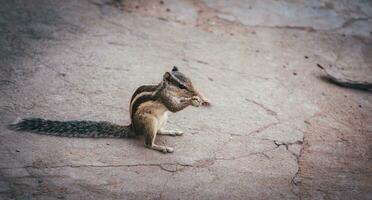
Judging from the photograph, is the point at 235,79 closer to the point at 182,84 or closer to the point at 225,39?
the point at 225,39

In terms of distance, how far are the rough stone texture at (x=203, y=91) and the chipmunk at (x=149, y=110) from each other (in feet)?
0.34

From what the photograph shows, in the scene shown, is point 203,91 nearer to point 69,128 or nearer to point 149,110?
point 149,110

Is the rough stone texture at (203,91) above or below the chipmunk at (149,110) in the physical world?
below

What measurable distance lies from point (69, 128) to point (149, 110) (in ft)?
2.32

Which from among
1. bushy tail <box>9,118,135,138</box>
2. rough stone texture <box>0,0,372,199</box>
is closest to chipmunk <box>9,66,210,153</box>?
bushy tail <box>9,118,135,138</box>

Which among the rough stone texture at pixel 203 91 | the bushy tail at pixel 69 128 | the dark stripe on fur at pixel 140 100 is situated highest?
the dark stripe on fur at pixel 140 100

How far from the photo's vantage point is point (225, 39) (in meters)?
7.01

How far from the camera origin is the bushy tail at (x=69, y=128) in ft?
13.7

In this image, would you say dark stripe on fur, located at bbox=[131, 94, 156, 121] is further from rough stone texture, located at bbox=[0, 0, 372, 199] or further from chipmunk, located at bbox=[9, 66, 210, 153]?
rough stone texture, located at bbox=[0, 0, 372, 199]

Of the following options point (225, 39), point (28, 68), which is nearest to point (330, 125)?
point (225, 39)

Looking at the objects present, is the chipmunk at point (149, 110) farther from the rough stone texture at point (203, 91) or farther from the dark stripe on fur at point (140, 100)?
the rough stone texture at point (203, 91)

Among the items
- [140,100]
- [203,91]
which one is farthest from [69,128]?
[203,91]

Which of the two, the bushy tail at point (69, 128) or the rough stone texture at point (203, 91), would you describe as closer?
the rough stone texture at point (203, 91)

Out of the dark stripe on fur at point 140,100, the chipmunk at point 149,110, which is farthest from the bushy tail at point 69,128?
the dark stripe on fur at point 140,100
